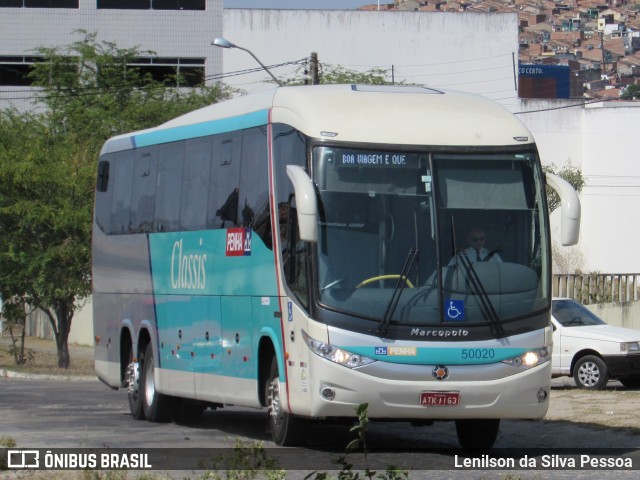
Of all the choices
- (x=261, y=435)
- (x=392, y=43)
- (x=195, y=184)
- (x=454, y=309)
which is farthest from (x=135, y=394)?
(x=392, y=43)

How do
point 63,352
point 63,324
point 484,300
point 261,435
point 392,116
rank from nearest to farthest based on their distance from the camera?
1. point 484,300
2. point 392,116
3. point 261,435
4. point 63,324
5. point 63,352

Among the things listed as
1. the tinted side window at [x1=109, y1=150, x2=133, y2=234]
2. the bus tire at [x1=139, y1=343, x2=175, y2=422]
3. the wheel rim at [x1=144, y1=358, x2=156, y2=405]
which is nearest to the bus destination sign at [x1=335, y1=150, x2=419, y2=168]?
the bus tire at [x1=139, y1=343, x2=175, y2=422]

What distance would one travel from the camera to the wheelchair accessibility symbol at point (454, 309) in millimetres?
12484

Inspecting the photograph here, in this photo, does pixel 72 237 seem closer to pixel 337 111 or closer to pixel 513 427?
pixel 513 427

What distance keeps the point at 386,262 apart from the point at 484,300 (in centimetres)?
101

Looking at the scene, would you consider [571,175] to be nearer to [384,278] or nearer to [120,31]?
[120,31]

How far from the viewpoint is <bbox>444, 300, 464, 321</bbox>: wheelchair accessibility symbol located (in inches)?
492

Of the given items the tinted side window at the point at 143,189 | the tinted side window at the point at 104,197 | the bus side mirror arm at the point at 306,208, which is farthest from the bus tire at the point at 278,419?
the tinted side window at the point at 104,197

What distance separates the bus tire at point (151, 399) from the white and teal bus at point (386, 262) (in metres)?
3.10

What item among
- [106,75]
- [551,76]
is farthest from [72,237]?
[551,76]

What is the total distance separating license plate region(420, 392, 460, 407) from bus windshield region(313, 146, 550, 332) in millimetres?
689

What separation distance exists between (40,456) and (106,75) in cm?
3792

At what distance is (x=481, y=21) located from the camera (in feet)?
232

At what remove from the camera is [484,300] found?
41.3 feet
